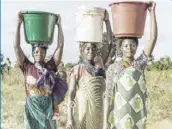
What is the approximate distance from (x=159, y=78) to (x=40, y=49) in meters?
6.31

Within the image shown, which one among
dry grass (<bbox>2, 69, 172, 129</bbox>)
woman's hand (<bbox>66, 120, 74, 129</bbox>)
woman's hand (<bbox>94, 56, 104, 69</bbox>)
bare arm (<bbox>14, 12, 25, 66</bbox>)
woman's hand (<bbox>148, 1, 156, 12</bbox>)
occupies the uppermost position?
woman's hand (<bbox>148, 1, 156, 12</bbox>)

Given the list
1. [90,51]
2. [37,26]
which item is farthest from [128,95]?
[37,26]

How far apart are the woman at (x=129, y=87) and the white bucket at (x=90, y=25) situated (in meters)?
0.54

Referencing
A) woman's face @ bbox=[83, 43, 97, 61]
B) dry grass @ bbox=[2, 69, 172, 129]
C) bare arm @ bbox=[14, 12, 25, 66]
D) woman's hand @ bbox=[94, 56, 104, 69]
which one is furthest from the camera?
dry grass @ bbox=[2, 69, 172, 129]

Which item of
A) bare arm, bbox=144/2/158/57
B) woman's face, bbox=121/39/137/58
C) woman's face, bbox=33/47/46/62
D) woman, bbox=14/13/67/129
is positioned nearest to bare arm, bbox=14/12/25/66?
woman, bbox=14/13/67/129

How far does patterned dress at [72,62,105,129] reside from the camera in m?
6.91

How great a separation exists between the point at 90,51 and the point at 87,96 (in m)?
0.48

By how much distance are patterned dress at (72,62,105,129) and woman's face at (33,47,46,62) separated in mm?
374

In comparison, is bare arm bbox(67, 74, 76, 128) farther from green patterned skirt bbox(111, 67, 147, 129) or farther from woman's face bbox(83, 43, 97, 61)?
green patterned skirt bbox(111, 67, 147, 129)

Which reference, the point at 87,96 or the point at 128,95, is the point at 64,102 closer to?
the point at 87,96

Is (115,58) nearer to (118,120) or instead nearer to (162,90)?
(118,120)

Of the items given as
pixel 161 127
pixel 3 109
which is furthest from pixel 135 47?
pixel 3 109

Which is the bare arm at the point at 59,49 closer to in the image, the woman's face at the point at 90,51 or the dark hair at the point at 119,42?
the woman's face at the point at 90,51

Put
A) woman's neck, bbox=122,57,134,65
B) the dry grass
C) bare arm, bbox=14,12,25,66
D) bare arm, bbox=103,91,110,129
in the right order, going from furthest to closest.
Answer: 1. the dry grass
2. bare arm, bbox=14,12,25,66
3. woman's neck, bbox=122,57,134,65
4. bare arm, bbox=103,91,110,129
